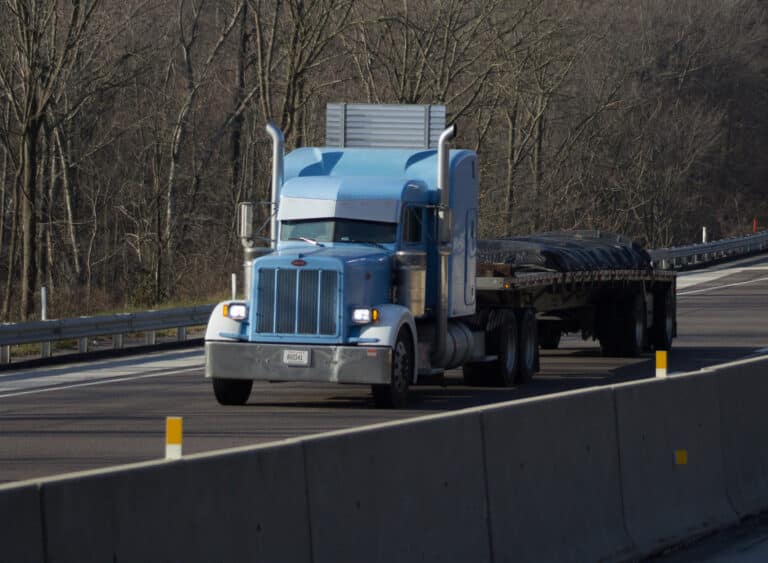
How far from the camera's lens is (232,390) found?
17469 mm

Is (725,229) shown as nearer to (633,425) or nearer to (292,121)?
(292,121)

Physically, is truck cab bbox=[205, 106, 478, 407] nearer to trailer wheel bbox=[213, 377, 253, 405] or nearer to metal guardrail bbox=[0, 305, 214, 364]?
trailer wheel bbox=[213, 377, 253, 405]

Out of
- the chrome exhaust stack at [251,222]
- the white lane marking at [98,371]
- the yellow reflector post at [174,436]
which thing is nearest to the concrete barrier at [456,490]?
the yellow reflector post at [174,436]

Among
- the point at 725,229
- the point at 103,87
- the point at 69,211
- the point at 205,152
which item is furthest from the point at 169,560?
the point at 725,229

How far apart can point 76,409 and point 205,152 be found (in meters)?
37.0

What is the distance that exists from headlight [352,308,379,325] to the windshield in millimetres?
1350

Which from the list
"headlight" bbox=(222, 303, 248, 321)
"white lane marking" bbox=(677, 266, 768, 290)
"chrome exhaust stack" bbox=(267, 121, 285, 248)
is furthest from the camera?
"white lane marking" bbox=(677, 266, 768, 290)

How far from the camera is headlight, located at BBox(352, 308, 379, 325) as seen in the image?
16562 millimetres

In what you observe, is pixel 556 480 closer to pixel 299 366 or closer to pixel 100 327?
pixel 299 366

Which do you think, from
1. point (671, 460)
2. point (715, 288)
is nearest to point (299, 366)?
point (671, 460)

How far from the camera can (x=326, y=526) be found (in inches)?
274

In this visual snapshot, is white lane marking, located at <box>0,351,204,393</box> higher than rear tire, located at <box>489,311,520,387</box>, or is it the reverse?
rear tire, located at <box>489,311,520,387</box>

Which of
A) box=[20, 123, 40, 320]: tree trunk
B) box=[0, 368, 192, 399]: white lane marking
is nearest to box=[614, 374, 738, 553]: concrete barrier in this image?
box=[0, 368, 192, 399]: white lane marking

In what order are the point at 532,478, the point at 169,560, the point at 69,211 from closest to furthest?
the point at 169,560 < the point at 532,478 < the point at 69,211
